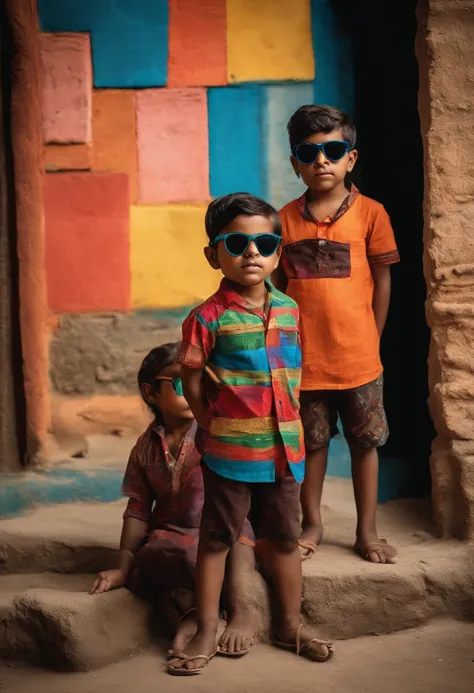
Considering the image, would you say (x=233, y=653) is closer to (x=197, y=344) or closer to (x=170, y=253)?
(x=197, y=344)

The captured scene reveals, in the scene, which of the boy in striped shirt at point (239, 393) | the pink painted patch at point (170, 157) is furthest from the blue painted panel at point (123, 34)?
the boy in striped shirt at point (239, 393)

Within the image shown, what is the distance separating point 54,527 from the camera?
363cm

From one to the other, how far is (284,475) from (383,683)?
64cm

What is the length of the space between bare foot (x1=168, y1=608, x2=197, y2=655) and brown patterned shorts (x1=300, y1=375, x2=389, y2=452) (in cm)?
67

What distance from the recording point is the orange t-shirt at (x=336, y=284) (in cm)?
326

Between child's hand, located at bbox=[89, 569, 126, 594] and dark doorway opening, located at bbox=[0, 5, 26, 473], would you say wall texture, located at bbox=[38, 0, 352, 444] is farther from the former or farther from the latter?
child's hand, located at bbox=[89, 569, 126, 594]

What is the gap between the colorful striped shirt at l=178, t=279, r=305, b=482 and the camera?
9.26 feet

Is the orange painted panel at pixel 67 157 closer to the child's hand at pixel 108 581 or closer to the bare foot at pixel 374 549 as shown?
the child's hand at pixel 108 581

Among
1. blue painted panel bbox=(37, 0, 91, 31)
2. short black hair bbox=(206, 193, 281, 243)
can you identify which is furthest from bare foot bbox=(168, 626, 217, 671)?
blue painted panel bbox=(37, 0, 91, 31)

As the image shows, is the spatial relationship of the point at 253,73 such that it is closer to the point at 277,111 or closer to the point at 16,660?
the point at 277,111

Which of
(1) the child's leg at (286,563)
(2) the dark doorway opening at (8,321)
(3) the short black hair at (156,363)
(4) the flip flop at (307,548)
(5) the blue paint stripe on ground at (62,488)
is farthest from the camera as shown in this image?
(2) the dark doorway opening at (8,321)

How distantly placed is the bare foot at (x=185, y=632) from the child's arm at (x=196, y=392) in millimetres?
626

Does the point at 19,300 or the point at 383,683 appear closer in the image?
the point at 383,683

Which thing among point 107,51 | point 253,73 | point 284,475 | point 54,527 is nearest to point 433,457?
point 284,475
